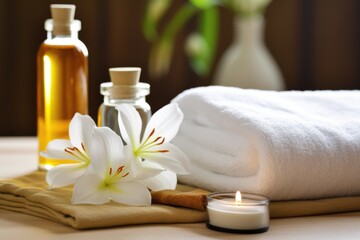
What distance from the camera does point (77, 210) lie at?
85 centimetres

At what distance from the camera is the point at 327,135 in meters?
0.97

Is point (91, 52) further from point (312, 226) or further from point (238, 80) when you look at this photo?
point (312, 226)

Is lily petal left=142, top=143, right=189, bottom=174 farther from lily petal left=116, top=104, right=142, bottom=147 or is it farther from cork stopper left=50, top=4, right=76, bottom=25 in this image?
cork stopper left=50, top=4, right=76, bottom=25

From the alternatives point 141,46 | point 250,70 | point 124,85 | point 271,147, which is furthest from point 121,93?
point 141,46

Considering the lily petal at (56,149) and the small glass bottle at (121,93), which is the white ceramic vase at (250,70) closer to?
the small glass bottle at (121,93)

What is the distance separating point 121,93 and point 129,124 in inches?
4.2

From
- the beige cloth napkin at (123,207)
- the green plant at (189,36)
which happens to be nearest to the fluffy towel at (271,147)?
the beige cloth napkin at (123,207)

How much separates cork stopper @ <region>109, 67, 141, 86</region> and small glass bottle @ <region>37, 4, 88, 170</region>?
0.37ft

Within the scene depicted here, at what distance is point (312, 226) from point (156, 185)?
202 mm

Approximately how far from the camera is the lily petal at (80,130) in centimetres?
92

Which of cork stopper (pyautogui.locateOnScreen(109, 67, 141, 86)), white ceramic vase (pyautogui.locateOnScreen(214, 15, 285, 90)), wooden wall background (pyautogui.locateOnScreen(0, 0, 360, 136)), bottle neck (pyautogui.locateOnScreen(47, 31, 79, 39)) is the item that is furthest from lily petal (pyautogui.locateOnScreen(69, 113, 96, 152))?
wooden wall background (pyautogui.locateOnScreen(0, 0, 360, 136))

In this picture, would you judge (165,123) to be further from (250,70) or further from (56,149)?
(250,70)

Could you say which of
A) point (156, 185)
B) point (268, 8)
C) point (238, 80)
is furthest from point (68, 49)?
point (268, 8)

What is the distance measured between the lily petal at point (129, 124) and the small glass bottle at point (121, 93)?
9 cm
